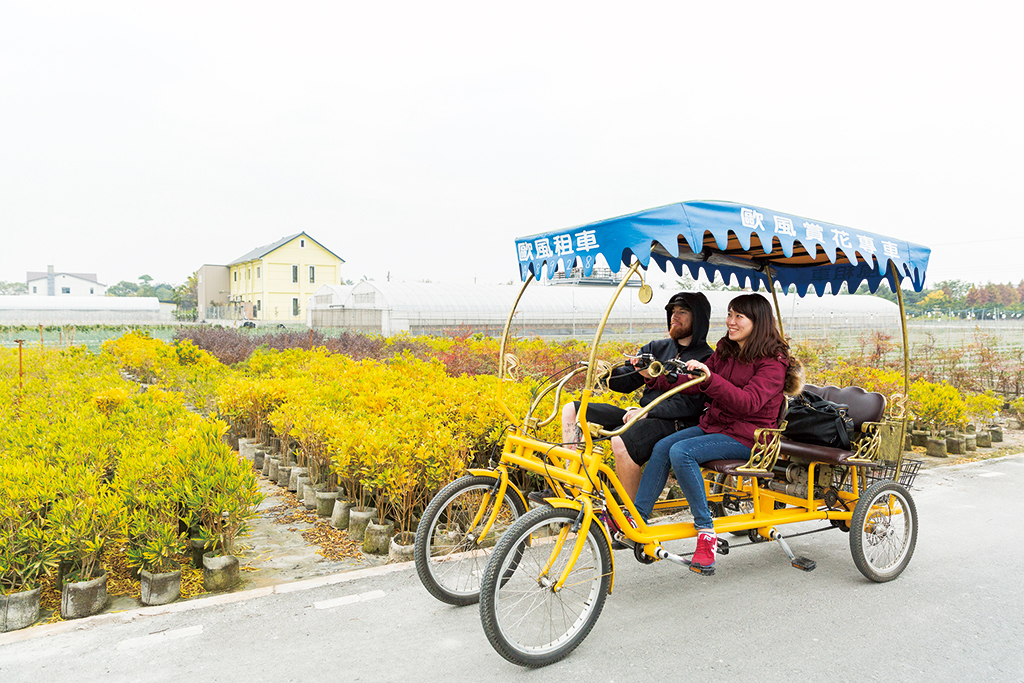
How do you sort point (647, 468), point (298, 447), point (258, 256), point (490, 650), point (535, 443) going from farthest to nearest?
point (258, 256) < point (298, 447) < point (647, 468) < point (535, 443) < point (490, 650)

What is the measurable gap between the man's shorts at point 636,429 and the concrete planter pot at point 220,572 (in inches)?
88.0

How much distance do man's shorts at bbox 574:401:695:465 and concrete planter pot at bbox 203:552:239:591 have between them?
88.0 inches

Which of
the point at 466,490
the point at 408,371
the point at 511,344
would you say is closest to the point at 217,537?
the point at 466,490

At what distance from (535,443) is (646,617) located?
3.64 ft

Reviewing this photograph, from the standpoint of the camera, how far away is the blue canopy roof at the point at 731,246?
329 centimetres

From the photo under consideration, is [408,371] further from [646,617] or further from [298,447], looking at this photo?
[646,617]

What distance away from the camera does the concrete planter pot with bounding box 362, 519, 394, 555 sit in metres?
4.38

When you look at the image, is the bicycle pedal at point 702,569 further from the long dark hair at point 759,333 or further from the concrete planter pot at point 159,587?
the concrete planter pot at point 159,587

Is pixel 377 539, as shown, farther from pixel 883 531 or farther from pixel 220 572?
pixel 883 531

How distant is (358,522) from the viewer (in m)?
4.57

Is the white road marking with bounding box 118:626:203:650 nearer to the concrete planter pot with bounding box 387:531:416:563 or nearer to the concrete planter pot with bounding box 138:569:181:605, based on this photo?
the concrete planter pot with bounding box 138:569:181:605

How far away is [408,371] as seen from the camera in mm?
8867

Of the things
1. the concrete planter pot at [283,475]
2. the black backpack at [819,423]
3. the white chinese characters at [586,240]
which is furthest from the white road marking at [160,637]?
the black backpack at [819,423]

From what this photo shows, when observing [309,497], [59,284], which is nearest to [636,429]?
[309,497]
